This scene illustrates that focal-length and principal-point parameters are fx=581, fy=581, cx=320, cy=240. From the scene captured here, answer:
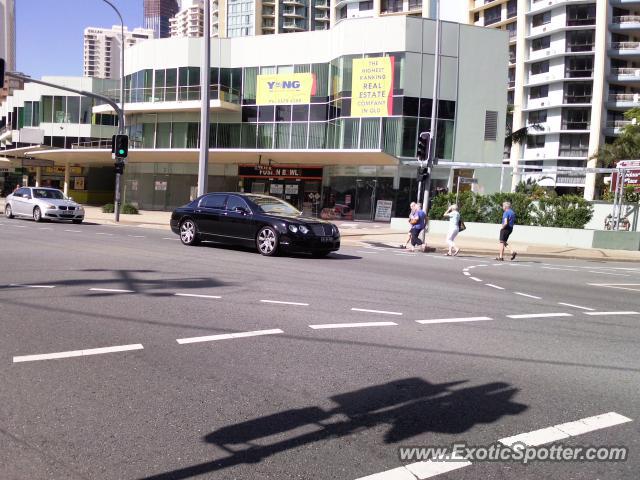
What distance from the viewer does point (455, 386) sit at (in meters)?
4.84

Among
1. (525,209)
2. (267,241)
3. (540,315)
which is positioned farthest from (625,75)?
(540,315)

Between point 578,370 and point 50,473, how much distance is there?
14.9 ft

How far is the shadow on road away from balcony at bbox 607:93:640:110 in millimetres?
61792

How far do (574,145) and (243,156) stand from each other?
3917 centimetres

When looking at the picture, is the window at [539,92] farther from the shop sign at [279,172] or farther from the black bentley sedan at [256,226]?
the black bentley sedan at [256,226]

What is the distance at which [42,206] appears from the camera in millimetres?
24078

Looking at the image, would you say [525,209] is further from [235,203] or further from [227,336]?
[227,336]

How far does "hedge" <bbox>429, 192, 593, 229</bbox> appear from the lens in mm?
23316

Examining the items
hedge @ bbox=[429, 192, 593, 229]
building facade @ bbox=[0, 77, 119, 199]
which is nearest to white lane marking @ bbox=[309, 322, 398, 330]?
hedge @ bbox=[429, 192, 593, 229]

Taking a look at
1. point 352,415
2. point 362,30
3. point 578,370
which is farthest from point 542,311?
point 362,30

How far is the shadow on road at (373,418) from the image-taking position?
3.59 meters

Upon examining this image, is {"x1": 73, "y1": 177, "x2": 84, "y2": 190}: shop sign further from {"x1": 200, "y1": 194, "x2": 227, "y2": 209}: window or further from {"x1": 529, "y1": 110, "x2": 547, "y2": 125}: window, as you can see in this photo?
{"x1": 529, "y1": 110, "x2": 547, "y2": 125}: window

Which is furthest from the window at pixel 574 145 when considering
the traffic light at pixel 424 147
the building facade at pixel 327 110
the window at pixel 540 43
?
the traffic light at pixel 424 147

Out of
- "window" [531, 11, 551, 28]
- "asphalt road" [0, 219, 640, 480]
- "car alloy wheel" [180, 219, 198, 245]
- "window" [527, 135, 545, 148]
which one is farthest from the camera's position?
"window" [527, 135, 545, 148]
